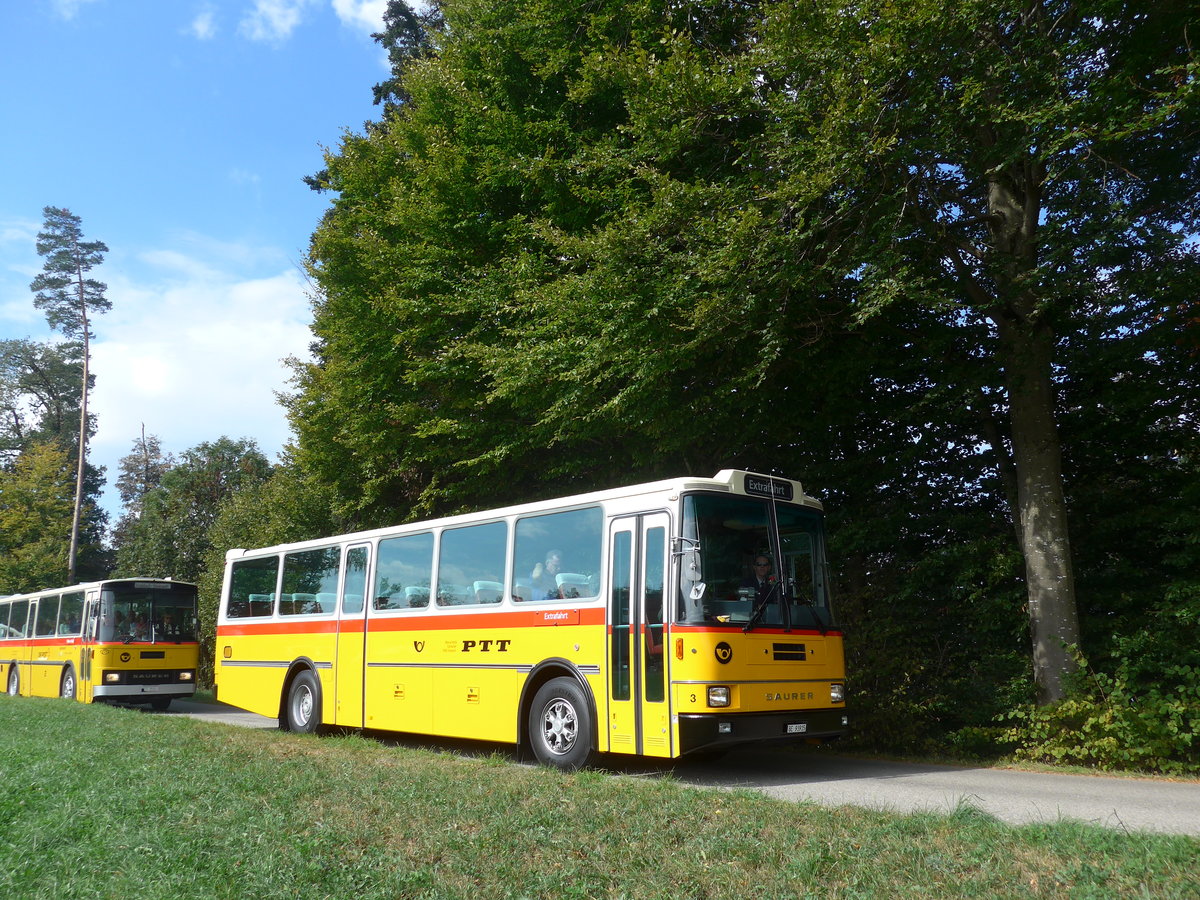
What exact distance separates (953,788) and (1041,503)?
4.19 metres

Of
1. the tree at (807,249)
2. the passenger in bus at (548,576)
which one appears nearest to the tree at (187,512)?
the tree at (807,249)

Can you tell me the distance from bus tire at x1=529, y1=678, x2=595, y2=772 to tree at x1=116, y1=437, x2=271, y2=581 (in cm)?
2809

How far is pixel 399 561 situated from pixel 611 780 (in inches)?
233

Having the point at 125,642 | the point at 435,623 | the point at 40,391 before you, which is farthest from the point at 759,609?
the point at 40,391

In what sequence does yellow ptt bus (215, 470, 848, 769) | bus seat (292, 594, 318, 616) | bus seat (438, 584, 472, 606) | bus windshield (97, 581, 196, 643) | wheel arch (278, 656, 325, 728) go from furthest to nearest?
bus windshield (97, 581, 196, 643), bus seat (292, 594, 318, 616), wheel arch (278, 656, 325, 728), bus seat (438, 584, 472, 606), yellow ptt bus (215, 470, 848, 769)

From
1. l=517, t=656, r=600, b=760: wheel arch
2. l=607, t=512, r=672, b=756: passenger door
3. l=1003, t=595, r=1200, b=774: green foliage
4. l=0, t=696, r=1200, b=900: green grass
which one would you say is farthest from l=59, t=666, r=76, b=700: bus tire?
l=1003, t=595, r=1200, b=774: green foliage

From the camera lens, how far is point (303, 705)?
49.8 feet

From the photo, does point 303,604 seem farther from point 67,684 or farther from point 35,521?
point 35,521

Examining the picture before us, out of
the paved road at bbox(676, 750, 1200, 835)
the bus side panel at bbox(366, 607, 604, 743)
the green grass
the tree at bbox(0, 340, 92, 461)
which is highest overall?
the tree at bbox(0, 340, 92, 461)

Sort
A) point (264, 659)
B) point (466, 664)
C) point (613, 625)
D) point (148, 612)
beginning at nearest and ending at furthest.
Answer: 1. point (613, 625)
2. point (466, 664)
3. point (264, 659)
4. point (148, 612)

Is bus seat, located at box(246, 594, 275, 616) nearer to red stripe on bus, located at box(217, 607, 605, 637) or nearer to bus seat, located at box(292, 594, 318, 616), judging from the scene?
red stripe on bus, located at box(217, 607, 605, 637)

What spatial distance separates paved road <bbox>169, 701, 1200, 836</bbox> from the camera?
750cm

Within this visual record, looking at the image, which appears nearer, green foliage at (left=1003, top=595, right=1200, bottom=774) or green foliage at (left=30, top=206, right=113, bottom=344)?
green foliage at (left=1003, top=595, right=1200, bottom=774)

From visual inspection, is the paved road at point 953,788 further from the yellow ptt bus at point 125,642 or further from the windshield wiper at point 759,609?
the yellow ptt bus at point 125,642
